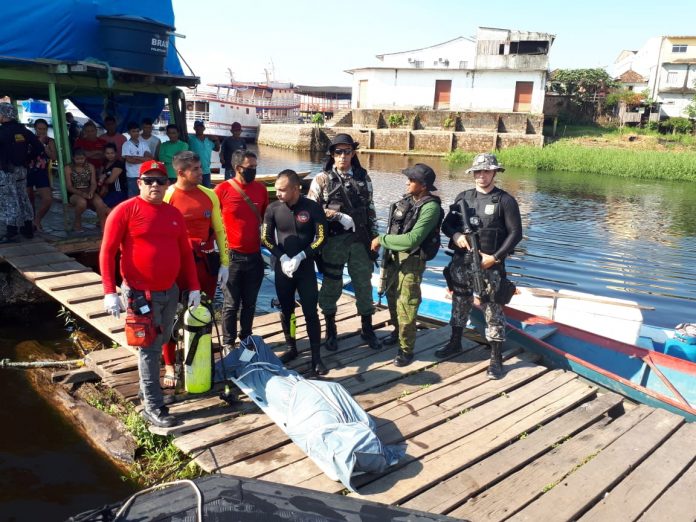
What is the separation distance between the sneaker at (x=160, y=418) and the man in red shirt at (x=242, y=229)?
131cm

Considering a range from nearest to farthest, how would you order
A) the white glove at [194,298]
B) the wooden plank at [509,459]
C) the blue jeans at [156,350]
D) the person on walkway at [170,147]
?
the wooden plank at [509,459]
the blue jeans at [156,350]
the white glove at [194,298]
the person on walkway at [170,147]

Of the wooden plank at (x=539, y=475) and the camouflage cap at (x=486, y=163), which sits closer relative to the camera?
the wooden plank at (x=539, y=475)

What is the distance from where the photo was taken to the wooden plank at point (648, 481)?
12.5 feet

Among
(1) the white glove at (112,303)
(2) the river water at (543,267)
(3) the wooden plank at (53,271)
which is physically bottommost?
(2) the river water at (543,267)

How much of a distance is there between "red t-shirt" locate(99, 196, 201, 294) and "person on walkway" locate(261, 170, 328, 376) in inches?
44.4

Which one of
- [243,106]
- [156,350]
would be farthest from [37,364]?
[243,106]

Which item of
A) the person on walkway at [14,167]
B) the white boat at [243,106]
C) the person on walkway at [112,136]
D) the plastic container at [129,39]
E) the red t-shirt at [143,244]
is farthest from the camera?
the white boat at [243,106]

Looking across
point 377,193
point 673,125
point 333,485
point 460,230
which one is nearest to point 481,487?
point 333,485

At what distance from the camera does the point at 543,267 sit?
14234 mm

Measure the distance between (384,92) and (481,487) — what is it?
46995mm

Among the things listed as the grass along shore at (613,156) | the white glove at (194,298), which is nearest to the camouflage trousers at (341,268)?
the white glove at (194,298)

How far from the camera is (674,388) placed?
6.00m

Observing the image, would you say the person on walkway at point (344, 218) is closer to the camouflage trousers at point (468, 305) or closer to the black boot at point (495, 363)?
the camouflage trousers at point (468, 305)

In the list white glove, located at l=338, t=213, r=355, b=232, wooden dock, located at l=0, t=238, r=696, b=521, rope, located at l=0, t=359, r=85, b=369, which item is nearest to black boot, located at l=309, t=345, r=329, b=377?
wooden dock, located at l=0, t=238, r=696, b=521
